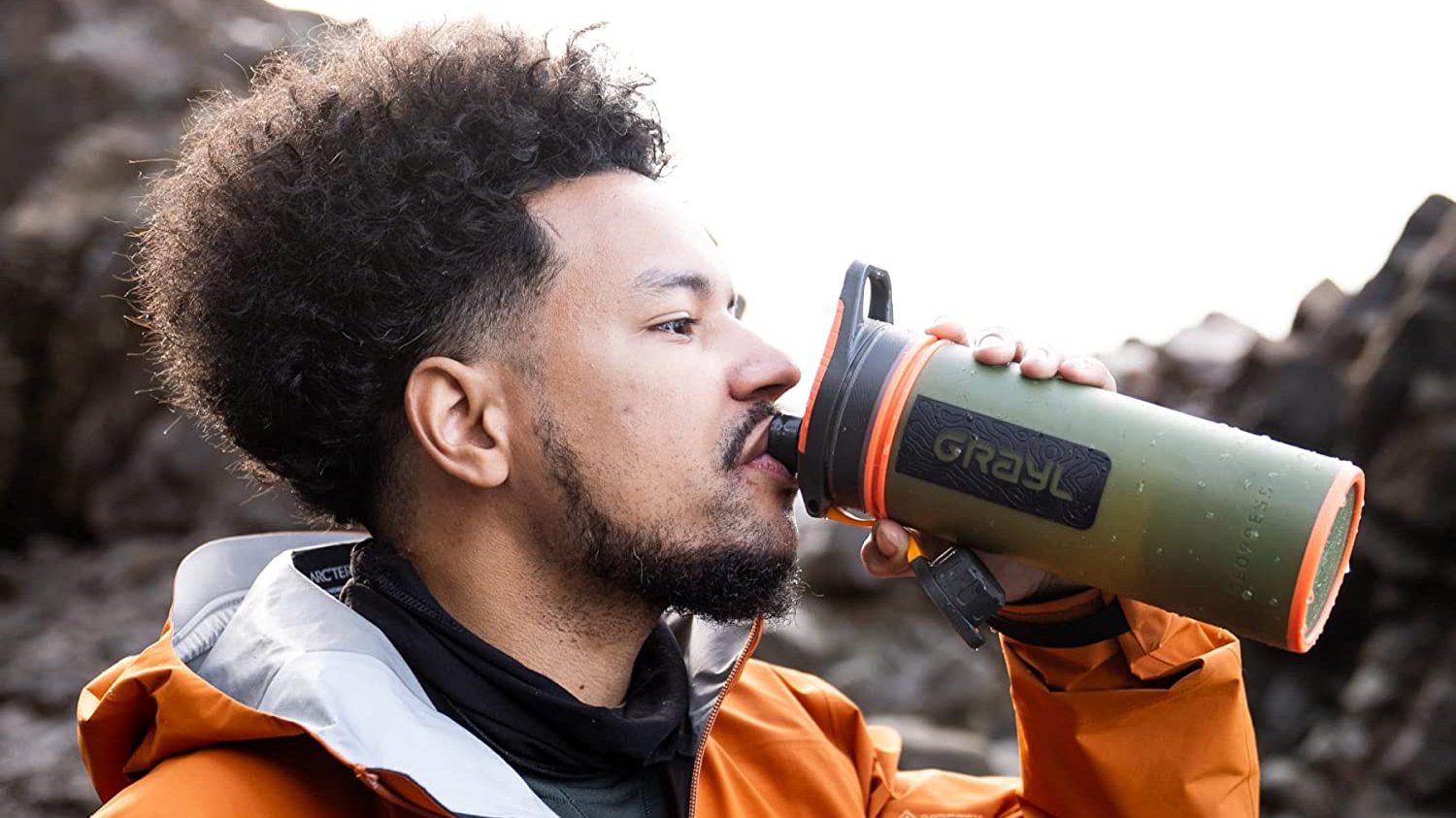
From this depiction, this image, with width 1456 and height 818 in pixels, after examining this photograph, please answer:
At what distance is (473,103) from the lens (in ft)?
9.07

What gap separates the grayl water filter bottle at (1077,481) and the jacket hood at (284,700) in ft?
2.22

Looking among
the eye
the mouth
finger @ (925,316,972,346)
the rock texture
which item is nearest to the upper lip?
the mouth

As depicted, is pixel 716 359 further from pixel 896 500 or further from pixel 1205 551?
pixel 1205 551

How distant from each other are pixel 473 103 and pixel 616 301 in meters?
0.55

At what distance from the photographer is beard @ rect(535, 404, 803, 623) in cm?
246

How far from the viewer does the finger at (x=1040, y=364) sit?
2217 millimetres

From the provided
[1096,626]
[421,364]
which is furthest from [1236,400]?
[421,364]

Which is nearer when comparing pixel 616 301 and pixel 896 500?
pixel 896 500

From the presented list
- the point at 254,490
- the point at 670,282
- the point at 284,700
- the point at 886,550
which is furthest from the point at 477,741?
the point at 254,490

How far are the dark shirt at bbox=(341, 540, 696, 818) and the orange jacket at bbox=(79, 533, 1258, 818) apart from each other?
0.23ft

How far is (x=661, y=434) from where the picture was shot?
97.7 inches

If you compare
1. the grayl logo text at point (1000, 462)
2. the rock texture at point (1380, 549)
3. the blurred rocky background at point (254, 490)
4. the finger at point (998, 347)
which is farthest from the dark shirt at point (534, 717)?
the rock texture at point (1380, 549)

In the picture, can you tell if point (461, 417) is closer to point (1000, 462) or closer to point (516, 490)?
point (516, 490)

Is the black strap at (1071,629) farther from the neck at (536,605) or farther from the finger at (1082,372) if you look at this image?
the neck at (536,605)
